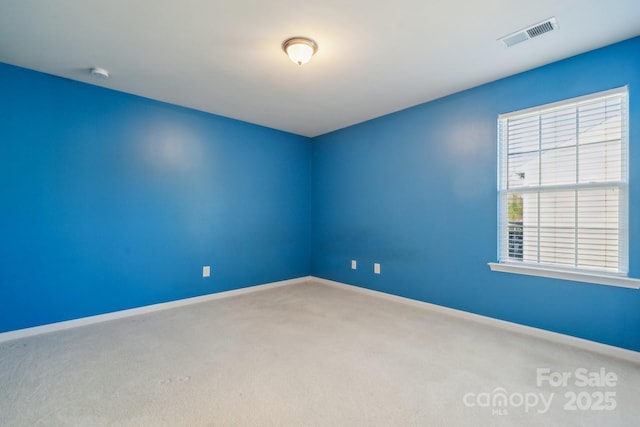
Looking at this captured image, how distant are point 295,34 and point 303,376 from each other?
2433 mm

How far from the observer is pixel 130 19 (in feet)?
6.55

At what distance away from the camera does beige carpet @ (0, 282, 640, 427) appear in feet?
5.24

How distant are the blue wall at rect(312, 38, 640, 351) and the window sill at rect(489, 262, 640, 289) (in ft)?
0.17

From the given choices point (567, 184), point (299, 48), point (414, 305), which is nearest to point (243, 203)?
point (299, 48)

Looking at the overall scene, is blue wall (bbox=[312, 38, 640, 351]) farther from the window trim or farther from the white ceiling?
the white ceiling

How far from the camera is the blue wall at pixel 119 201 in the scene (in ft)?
8.72

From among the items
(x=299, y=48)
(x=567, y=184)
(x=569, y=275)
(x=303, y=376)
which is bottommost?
(x=303, y=376)

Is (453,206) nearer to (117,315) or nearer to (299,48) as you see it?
(299,48)

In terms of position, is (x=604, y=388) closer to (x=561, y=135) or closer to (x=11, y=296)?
(x=561, y=135)

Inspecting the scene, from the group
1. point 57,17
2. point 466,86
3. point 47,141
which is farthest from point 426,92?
point 47,141

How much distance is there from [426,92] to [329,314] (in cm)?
265

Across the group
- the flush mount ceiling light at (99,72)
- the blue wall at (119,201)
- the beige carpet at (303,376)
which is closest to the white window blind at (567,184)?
the beige carpet at (303,376)

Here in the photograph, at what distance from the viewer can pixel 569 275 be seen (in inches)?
97.3

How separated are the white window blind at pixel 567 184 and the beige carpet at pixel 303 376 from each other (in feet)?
2.74
